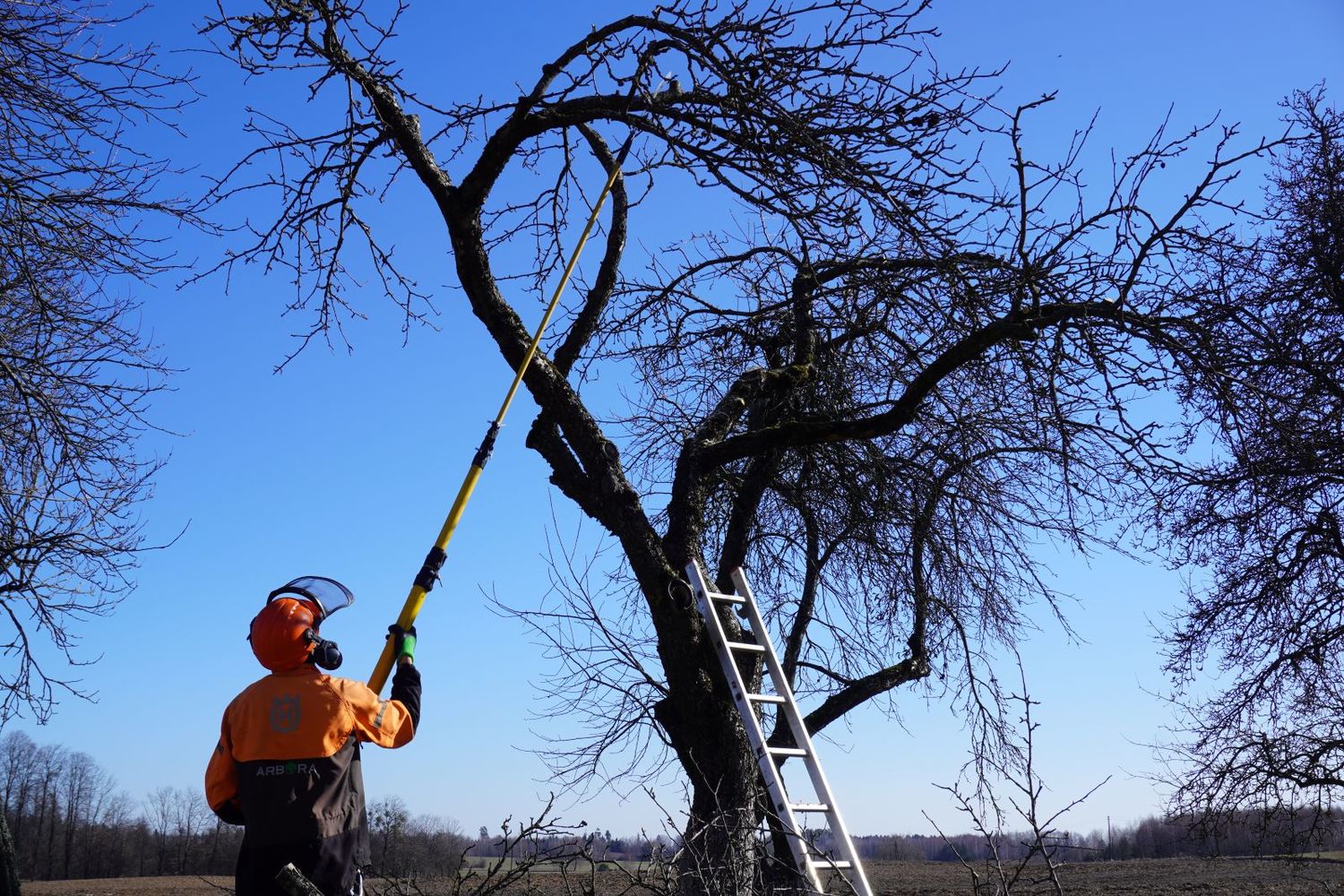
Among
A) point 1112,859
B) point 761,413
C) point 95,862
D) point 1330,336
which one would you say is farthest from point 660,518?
point 95,862

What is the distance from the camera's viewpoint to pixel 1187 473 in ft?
17.5

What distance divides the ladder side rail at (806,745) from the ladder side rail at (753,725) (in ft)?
0.20

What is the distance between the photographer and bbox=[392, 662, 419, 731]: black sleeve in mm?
3934

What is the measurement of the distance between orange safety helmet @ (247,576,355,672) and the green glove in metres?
0.34

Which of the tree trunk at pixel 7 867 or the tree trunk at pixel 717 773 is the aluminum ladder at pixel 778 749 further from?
the tree trunk at pixel 7 867

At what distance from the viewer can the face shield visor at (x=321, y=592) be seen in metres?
3.81

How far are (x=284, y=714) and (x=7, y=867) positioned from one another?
6777mm

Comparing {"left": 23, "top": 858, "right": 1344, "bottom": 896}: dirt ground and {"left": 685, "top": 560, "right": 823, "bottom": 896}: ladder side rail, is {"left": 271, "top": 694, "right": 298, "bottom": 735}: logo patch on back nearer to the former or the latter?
{"left": 685, "top": 560, "right": 823, "bottom": 896}: ladder side rail

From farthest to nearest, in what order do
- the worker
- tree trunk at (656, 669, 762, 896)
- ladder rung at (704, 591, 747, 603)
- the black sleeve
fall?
ladder rung at (704, 591, 747, 603) → tree trunk at (656, 669, 762, 896) → the black sleeve → the worker

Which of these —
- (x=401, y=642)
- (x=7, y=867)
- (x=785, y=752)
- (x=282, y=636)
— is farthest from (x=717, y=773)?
(x=7, y=867)

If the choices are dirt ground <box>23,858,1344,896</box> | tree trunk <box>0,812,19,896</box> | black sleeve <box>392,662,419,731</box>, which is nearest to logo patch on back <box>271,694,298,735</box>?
black sleeve <box>392,662,419,731</box>

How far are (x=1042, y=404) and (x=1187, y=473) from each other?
77 cm

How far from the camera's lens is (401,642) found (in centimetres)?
413

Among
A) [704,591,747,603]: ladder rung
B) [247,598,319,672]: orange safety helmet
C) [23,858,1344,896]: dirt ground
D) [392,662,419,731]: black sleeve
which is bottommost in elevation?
[23,858,1344,896]: dirt ground
